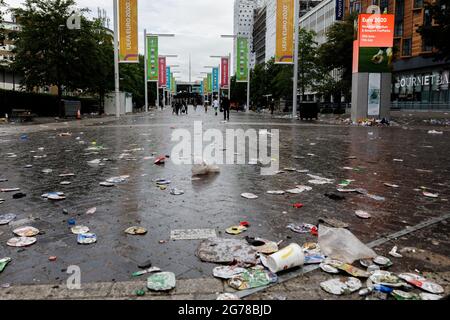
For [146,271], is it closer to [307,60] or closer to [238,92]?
[307,60]

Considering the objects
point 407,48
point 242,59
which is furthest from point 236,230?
point 407,48

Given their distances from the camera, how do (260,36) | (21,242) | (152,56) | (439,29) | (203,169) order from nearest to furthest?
(21,242) < (203,169) < (439,29) < (152,56) < (260,36)

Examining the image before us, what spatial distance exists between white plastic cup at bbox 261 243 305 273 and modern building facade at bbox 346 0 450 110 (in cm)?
4129

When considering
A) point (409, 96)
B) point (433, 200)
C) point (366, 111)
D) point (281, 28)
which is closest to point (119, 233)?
point (433, 200)

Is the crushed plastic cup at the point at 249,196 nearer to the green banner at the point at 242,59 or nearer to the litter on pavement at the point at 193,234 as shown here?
the litter on pavement at the point at 193,234

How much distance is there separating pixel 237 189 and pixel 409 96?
1919 inches

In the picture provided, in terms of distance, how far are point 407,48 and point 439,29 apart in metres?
29.8

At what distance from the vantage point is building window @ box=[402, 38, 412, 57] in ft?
161

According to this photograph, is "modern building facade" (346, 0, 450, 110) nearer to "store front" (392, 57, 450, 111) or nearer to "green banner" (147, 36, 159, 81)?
"store front" (392, 57, 450, 111)

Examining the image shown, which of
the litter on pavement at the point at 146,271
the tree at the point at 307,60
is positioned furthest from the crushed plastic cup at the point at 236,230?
the tree at the point at 307,60

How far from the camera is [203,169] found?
7164 millimetres

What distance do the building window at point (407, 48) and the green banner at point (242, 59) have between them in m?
18.7
